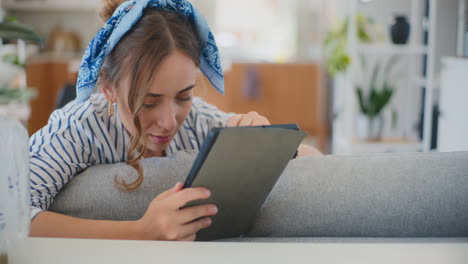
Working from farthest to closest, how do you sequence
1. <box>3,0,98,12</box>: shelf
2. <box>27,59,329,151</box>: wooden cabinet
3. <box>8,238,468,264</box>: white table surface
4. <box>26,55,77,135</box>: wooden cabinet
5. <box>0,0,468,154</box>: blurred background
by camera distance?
1. <box>3,0,98,12</box>: shelf
2. <box>27,59,329,151</box>: wooden cabinet
3. <box>26,55,77,135</box>: wooden cabinet
4. <box>0,0,468,154</box>: blurred background
5. <box>8,238,468,264</box>: white table surface

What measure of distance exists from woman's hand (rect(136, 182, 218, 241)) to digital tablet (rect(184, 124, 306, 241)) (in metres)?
0.01

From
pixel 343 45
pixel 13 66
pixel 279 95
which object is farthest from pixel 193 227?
pixel 279 95

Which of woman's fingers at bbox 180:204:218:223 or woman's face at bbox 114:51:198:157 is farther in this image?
woman's face at bbox 114:51:198:157

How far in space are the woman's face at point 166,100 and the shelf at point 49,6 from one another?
536cm

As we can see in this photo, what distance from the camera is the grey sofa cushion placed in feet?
3.35

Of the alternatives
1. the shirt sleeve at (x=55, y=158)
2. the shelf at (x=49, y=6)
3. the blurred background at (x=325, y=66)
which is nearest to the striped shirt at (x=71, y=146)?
the shirt sleeve at (x=55, y=158)

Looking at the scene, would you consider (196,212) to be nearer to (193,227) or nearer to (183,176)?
(193,227)

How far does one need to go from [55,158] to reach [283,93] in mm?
4663

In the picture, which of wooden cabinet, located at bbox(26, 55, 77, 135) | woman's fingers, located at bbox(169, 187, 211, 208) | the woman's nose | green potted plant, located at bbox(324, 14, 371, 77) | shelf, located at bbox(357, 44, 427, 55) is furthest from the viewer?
wooden cabinet, located at bbox(26, 55, 77, 135)

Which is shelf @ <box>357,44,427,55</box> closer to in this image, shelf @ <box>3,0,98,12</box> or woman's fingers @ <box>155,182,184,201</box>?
woman's fingers @ <box>155,182,184,201</box>

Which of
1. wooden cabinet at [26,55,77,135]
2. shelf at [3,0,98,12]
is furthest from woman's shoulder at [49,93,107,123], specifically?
shelf at [3,0,98,12]

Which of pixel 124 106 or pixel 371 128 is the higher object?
pixel 124 106

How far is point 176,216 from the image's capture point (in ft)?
2.72

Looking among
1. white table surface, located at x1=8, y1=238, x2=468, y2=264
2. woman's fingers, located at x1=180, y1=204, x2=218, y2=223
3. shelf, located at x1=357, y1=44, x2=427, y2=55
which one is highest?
shelf, located at x1=357, y1=44, x2=427, y2=55
